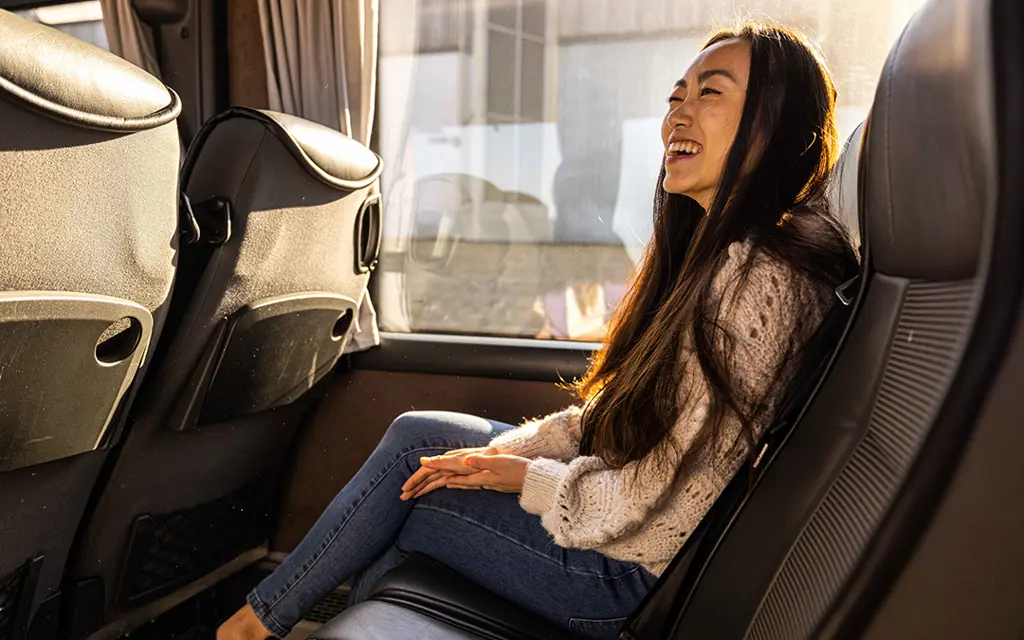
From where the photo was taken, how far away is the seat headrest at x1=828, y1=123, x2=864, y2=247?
1.21 metres

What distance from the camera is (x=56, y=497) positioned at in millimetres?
1563

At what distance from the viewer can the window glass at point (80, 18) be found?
9.41 feet

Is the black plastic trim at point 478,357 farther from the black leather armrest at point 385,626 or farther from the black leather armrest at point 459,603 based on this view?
the black leather armrest at point 385,626

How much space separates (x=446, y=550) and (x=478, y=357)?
0.99 metres

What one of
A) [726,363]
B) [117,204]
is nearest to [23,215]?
[117,204]

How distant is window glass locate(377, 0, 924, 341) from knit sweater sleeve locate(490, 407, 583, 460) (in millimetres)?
778

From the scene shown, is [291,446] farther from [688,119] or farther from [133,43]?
[688,119]

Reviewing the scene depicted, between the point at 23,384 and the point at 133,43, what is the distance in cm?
161

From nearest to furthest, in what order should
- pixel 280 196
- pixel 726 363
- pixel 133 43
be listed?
1. pixel 726 363
2. pixel 280 196
3. pixel 133 43

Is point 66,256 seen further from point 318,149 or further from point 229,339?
point 318,149

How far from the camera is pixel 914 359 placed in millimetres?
705

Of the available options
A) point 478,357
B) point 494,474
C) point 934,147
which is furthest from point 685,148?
point 478,357

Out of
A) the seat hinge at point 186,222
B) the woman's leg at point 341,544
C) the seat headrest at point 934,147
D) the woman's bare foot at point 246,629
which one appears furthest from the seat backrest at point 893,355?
the seat hinge at point 186,222

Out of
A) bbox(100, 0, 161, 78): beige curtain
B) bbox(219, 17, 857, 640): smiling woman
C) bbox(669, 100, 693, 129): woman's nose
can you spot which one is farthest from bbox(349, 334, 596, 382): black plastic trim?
bbox(100, 0, 161, 78): beige curtain
